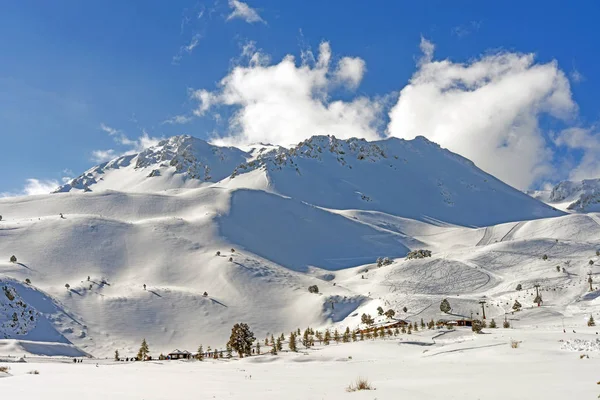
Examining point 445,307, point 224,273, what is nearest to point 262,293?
point 224,273

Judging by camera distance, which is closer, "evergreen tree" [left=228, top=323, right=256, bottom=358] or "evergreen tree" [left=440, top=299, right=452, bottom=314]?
"evergreen tree" [left=228, top=323, right=256, bottom=358]

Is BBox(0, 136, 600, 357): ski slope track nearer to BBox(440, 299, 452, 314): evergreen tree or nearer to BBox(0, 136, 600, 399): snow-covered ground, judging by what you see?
BBox(0, 136, 600, 399): snow-covered ground

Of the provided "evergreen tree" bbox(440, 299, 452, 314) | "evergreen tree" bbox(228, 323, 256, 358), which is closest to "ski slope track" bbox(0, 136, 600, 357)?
"evergreen tree" bbox(440, 299, 452, 314)

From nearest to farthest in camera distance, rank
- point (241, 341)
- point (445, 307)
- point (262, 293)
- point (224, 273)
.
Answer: point (241, 341) → point (445, 307) → point (262, 293) → point (224, 273)

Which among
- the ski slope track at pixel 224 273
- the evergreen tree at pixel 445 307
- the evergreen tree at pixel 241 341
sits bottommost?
the evergreen tree at pixel 241 341

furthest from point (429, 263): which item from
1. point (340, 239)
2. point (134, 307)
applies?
point (134, 307)

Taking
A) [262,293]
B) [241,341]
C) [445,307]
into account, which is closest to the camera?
[241,341]

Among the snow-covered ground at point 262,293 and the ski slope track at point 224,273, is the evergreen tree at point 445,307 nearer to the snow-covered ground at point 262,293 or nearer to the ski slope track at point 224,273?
the snow-covered ground at point 262,293

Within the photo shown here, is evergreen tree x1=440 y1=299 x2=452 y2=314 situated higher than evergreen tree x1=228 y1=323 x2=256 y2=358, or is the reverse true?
evergreen tree x1=440 y1=299 x2=452 y2=314

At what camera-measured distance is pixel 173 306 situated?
79.8 m

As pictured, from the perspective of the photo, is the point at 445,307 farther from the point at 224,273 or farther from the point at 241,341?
the point at 224,273

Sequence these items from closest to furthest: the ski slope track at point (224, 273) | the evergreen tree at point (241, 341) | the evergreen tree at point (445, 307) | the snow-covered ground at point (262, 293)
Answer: the snow-covered ground at point (262, 293)
the evergreen tree at point (241, 341)
the ski slope track at point (224, 273)
the evergreen tree at point (445, 307)

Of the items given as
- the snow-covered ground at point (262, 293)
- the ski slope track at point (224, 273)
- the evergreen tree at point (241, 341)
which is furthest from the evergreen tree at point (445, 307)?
the evergreen tree at point (241, 341)

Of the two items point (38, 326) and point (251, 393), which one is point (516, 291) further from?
point (251, 393)
